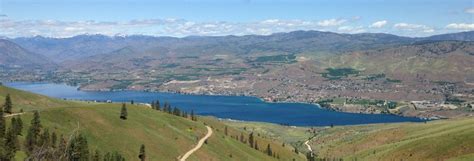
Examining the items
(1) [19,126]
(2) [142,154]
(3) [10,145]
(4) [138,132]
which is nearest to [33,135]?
(1) [19,126]

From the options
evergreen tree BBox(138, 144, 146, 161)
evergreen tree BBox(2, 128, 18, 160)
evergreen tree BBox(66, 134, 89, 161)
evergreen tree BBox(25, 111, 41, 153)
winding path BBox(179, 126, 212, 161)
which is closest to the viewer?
evergreen tree BBox(2, 128, 18, 160)

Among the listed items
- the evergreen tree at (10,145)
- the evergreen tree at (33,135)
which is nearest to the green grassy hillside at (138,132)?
the evergreen tree at (33,135)

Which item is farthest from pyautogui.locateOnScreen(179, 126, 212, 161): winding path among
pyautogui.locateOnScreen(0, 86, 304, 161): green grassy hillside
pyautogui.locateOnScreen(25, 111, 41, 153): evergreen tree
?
pyautogui.locateOnScreen(25, 111, 41, 153): evergreen tree

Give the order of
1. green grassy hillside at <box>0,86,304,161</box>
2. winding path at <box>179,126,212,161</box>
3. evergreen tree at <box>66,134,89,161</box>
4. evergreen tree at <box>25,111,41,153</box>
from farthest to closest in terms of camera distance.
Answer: winding path at <box>179,126,212,161</box> → green grassy hillside at <box>0,86,304,161</box> → evergreen tree at <box>25,111,41,153</box> → evergreen tree at <box>66,134,89,161</box>

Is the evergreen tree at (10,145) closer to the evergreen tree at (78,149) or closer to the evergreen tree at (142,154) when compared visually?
the evergreen tree at (78,149)

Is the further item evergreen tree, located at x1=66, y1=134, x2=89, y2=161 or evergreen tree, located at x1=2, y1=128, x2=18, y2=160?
evergreen tree, located at x1=66, y1=134, x2=89, y2=161

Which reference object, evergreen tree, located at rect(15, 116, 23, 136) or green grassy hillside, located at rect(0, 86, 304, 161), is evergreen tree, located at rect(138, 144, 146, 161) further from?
evergreen tree, located at rect(15, 116, 23, 136)

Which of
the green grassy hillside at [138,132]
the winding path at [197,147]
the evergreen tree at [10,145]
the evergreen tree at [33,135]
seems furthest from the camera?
the winding path at [197,147]

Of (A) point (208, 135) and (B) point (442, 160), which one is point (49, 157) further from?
(B) point (442, 160)
